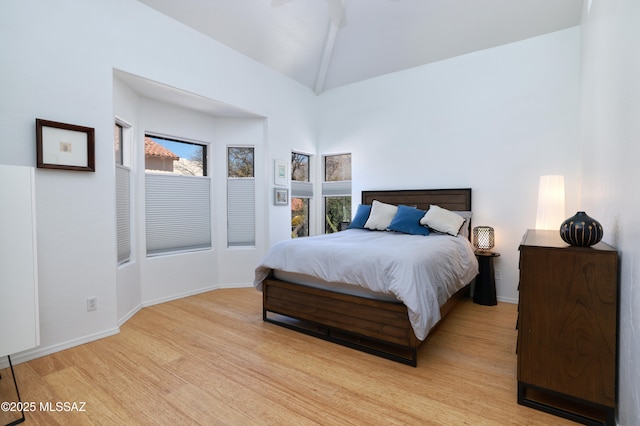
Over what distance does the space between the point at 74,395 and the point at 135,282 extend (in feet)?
5.59

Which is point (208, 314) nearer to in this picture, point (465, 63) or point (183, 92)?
point (183, 92)

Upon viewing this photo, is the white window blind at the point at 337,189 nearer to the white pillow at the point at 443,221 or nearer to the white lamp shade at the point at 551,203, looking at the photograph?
the white pillow at the point at 443,221

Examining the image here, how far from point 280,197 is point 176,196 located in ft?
4.68

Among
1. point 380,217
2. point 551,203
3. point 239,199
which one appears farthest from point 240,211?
point 551,203

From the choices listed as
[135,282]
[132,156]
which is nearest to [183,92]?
[132,156]

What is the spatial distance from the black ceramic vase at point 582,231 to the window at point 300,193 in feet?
12.5

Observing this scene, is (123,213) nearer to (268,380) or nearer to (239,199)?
(239,199)

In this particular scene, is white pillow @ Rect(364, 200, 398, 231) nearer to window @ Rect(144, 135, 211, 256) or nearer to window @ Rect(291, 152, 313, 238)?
window @ Rect(291, 152, 313, 238)

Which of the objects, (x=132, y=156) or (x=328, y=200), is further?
(x=328, y=200)

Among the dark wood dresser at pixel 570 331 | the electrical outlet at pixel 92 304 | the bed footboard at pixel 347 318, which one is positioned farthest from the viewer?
the electrical outlet at pixel 92 304

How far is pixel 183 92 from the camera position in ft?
11.5

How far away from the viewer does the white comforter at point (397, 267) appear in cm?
219

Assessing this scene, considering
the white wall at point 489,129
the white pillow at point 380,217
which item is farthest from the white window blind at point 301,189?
the white pillow at point 380,217

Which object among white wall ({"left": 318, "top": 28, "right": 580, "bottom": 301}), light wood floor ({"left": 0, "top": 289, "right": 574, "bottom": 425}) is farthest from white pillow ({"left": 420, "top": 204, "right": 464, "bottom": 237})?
light wood floor ({"left": 0, "top": 289, "right": 574, "bottom": 425})
